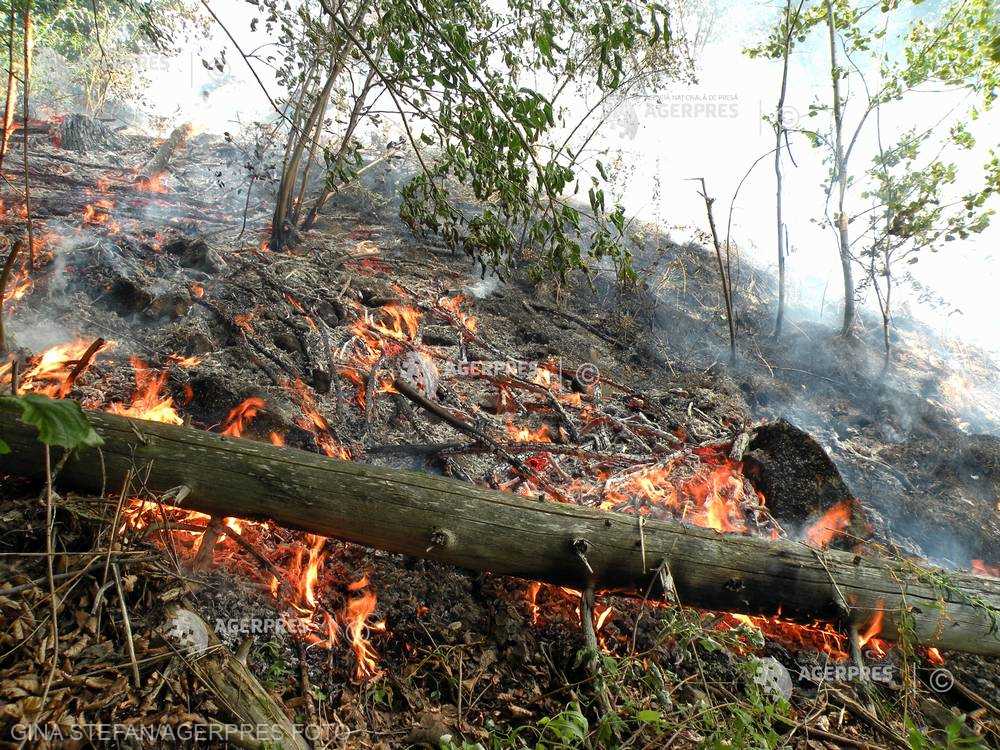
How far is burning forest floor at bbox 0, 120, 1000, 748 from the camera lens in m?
1.98

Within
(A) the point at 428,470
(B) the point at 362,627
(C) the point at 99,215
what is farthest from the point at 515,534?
(C) the point at 99,215

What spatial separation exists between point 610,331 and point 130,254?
21.2 ft

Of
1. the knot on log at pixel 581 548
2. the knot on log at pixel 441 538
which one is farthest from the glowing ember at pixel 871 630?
Result: the knot on log at pixel 441 538

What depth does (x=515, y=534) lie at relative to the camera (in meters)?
2.53

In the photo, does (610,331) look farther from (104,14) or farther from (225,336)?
(104,14)

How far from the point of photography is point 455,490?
2590mm

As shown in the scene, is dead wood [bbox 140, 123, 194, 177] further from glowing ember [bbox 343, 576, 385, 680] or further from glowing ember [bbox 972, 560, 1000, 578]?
glowing ember [bbox 972, 560, 1000, 578]

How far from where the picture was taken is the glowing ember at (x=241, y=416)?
3.59 metres

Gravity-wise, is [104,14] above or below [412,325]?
above

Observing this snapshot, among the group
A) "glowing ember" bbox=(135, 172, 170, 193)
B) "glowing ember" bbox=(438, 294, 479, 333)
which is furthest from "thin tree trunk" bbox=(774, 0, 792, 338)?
"glowing ember" bbox=(135, 172, 170, 193)

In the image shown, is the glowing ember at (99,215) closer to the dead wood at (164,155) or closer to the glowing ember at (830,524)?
the dead wood at (164,155)

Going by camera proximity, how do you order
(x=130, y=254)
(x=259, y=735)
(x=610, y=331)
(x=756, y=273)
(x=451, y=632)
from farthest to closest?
(x=756, y=273), (x=610, y=331), (x=130, y=254), (x=451, y=632), (x=259, y=735)

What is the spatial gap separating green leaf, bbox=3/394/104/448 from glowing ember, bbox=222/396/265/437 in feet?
8.25

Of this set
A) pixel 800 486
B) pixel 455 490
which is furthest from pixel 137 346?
pixel 800 486
